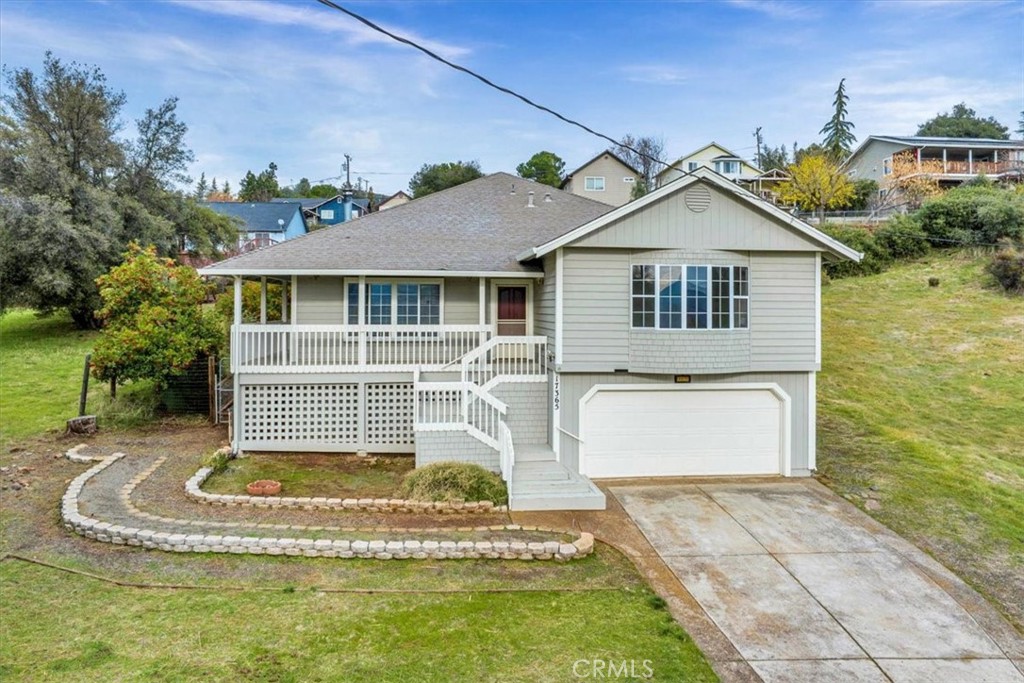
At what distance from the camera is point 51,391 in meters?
15.0

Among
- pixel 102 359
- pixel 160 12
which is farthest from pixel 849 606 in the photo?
pixel 160 12

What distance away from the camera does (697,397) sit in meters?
10.4

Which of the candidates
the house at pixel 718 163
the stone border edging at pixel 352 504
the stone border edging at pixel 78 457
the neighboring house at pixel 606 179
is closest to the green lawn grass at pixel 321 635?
the stone border edging at pixel 352 504

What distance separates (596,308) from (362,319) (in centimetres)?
512

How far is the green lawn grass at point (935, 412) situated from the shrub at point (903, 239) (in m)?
1.78

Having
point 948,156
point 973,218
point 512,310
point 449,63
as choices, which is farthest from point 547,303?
point 948,156

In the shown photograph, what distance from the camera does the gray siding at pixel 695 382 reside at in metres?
10.1

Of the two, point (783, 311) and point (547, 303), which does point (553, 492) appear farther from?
point (783, 311)

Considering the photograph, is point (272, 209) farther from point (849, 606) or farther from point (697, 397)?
point (849, 606)

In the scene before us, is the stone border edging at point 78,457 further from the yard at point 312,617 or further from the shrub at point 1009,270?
the shrub at point 1009,270

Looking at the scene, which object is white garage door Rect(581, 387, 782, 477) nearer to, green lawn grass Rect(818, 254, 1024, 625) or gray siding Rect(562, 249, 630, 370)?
gray siding Rect(562, 249, 630, 370)

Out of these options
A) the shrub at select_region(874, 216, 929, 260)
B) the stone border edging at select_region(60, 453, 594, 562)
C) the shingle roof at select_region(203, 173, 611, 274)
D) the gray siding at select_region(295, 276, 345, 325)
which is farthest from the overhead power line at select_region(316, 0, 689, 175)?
the shrub at select_region(874, 216, 929, 260)

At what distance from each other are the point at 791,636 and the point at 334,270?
9723mm

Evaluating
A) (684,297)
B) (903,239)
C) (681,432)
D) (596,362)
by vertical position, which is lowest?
(681,432)
